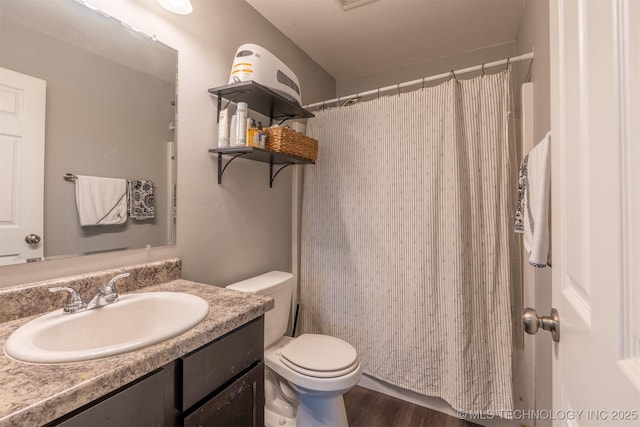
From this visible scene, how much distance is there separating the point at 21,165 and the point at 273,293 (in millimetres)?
1112

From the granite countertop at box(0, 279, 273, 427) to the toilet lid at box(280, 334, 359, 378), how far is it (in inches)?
27.2

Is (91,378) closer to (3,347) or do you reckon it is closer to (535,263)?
(3,347)

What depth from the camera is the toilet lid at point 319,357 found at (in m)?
1.32

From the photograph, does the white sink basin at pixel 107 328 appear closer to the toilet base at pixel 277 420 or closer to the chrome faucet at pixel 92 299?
the chrome faucet at pixel 92 299

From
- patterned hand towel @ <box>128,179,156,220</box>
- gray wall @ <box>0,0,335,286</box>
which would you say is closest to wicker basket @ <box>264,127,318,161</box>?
gray wall @ <box>0,0,335,286</box>

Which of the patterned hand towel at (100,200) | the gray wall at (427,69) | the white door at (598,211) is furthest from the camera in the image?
the gray wall at (427,69)

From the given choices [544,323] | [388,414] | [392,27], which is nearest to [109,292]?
[544,323]

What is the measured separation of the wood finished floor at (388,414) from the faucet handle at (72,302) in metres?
1.48

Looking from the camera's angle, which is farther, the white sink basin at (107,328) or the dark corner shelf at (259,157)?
the dark corner shelf at (259,157)

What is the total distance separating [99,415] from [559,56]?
3.93ft

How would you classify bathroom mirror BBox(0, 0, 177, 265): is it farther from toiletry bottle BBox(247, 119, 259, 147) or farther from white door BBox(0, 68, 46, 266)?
toiletry bottle BBox(247, 119, 259, 147)

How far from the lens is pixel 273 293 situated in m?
1.55

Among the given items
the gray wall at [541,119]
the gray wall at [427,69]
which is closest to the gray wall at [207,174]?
the gray wall at [427,69]

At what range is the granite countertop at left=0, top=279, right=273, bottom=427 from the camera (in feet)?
1.55
